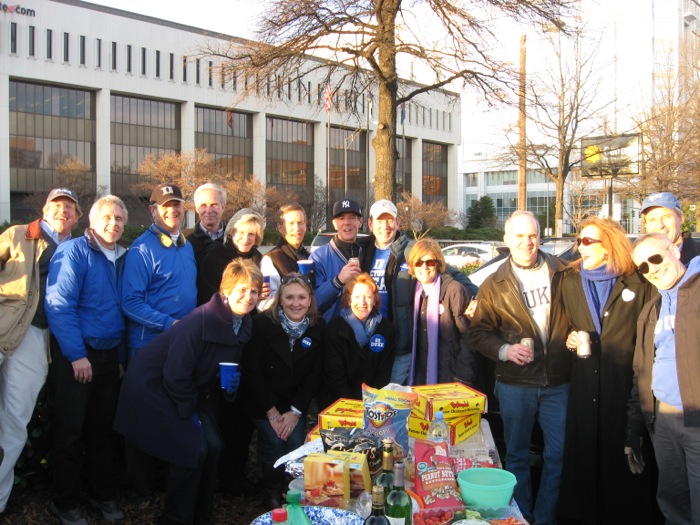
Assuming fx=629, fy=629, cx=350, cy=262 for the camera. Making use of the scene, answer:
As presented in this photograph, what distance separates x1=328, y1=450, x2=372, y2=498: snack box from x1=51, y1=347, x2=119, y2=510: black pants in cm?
224

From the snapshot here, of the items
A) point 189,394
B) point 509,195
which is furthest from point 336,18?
point 509,195

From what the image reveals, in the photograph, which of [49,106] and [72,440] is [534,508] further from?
[49,106]

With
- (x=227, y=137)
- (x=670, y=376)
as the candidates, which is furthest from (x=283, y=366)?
(x=227, y=137)

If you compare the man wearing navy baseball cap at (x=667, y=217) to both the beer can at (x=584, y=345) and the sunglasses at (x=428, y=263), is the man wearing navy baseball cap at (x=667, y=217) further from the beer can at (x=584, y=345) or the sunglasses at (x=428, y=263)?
the sunglasses at (x=428, y=263)

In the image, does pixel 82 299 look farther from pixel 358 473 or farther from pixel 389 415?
pixel 358 473

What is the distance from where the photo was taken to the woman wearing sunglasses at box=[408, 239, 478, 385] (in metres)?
4.56

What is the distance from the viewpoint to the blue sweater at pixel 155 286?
171 inches

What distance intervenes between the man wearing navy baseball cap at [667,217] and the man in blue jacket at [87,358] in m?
3.65

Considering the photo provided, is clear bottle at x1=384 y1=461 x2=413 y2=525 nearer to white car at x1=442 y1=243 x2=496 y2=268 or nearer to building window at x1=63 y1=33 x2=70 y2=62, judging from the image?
white car at x1=442 y1=243 x2=496 y2=268

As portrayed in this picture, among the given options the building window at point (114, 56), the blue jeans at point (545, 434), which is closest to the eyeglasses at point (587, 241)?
the blue jeans at point (545, 434)

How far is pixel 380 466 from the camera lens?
2.85 metres

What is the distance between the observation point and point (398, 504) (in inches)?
93.7

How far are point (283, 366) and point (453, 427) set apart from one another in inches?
57.7

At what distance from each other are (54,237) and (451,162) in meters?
70.4
